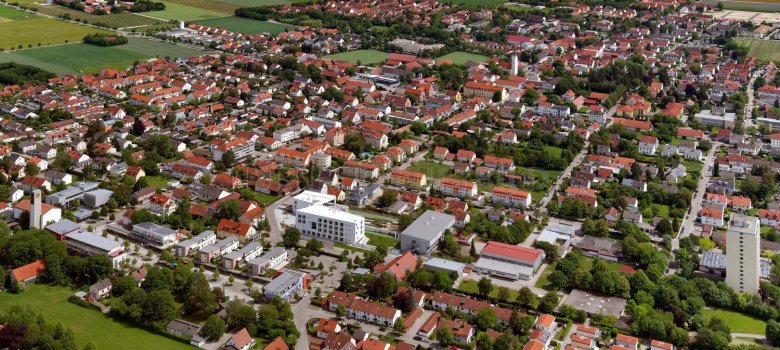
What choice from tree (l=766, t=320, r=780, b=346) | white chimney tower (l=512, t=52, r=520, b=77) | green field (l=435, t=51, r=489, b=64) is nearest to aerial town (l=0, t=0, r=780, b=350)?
green field (l=435, t=51, r=489, b=64)

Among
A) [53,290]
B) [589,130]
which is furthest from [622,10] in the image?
[53,290]

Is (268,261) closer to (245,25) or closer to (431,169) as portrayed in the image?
(431,169)

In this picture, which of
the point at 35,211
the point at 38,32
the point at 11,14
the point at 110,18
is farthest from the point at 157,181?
the point at 11,14

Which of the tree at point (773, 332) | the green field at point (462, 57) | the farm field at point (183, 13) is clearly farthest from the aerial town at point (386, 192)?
the farm field at point (183, 13)

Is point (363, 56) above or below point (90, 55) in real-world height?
above

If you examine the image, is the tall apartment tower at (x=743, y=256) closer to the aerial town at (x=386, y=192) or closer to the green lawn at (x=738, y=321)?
the aerial town at (x=386, y=192)

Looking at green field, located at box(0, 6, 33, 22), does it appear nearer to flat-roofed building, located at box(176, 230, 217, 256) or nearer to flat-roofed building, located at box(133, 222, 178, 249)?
flat-roofed building, located at box(133, 222, 178, 249)
